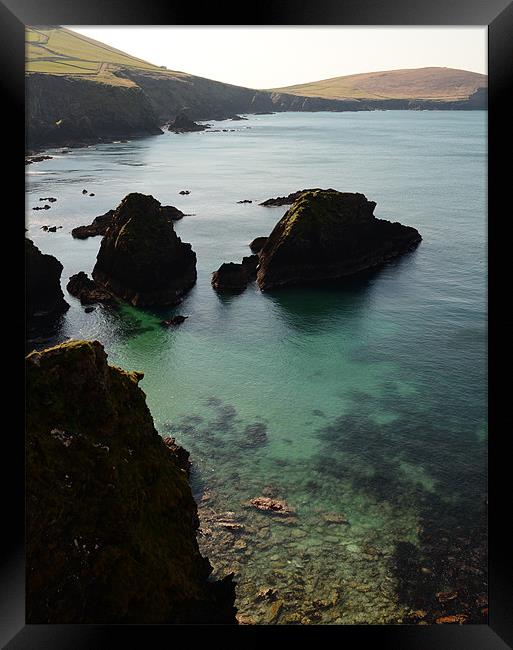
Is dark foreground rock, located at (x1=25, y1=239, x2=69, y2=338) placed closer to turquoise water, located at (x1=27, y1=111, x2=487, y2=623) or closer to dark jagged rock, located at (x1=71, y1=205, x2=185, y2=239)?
turquoise water, located at (x1=27, y1=111, x2=487, y2=623)

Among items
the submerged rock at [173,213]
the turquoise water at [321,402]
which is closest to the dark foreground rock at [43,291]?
the turquoise water at [321,402]

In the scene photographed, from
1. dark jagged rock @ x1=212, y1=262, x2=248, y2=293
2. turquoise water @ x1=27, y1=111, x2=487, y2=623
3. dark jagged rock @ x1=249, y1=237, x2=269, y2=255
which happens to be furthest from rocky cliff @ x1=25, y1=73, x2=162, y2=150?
dark jagged rock @ x1=212, y1=262, x2=248, y2=293

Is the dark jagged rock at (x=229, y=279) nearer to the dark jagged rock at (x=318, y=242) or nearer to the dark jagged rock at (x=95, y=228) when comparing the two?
the dark jagged rock at (x=318, y=242)

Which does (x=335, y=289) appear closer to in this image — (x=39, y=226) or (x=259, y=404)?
(x=259, y=404)

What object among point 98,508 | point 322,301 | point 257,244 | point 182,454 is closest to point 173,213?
point 257,244

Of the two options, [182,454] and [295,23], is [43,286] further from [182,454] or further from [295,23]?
[295,23]
